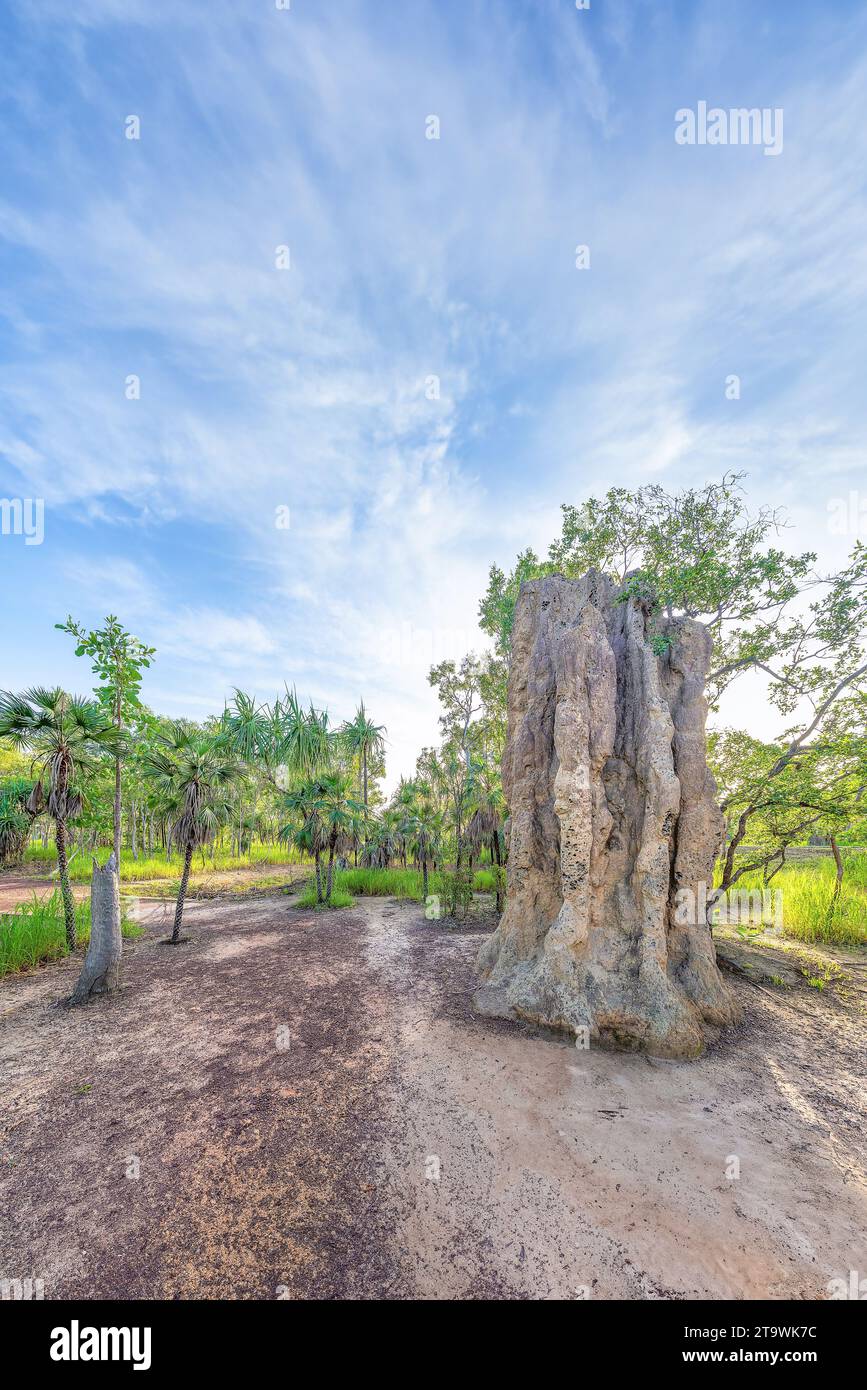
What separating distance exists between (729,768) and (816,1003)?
12.2 feet

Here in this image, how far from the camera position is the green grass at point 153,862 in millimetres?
20641

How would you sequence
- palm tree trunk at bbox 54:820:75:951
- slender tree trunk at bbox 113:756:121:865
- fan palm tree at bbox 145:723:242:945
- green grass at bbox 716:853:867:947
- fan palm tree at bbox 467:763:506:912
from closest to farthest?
palm tree trunk at bbox 54:820:75:951, slender tree trunk at bbox 113:756:121:865, green grass at bbox 716:853:867:947, fan palm tree at bbox 145:723:242:945, fan palm tree at bbox 467:763:506:912

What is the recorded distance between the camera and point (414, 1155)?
3.79 m

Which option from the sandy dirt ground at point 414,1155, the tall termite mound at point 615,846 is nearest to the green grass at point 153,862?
the sandy dirt ground at point 414,1155

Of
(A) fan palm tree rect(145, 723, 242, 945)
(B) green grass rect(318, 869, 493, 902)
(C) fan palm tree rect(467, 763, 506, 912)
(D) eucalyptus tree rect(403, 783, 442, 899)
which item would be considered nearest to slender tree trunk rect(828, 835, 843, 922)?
(C) fan palm tree rect(467, 763, 506, 912)

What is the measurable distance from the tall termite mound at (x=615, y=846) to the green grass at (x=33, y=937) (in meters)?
8.32

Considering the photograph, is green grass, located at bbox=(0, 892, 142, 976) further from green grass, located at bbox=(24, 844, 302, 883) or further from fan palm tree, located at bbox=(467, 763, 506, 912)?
fan palm tree, located at bbox=(467, 763, 506, 912)

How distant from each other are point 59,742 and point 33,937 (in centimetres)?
370

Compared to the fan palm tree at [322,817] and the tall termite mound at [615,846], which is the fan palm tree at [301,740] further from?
the tall termite mound at [615,846]

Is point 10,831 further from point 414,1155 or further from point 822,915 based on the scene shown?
point 822,915

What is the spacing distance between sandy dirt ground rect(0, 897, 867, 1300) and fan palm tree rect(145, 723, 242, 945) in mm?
4276

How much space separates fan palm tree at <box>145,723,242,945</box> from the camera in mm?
10562

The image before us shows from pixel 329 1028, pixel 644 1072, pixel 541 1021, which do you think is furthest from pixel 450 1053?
pixel 644 1072
